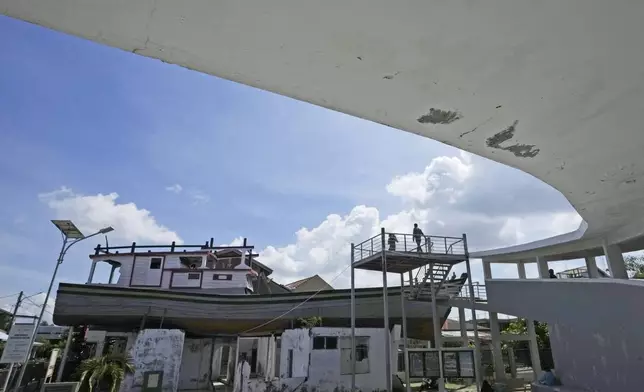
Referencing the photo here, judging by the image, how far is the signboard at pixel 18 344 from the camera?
8945 mm

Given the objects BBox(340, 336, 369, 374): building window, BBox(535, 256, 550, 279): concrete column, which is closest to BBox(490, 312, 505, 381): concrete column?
BBox(535, 256, 550, 279): concrete column

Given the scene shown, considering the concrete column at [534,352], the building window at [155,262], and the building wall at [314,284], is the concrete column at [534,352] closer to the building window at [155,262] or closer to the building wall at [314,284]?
the building wall at [314,284]

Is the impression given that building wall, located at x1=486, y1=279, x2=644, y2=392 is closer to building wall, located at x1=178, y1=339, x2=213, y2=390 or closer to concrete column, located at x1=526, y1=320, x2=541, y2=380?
concrete column, located at x1=526, y1=320, x2=541, y2=380

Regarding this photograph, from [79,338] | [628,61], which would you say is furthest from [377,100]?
[79,338]

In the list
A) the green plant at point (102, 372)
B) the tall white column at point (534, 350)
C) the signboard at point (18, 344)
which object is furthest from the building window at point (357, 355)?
the signboard at point (18, 344)

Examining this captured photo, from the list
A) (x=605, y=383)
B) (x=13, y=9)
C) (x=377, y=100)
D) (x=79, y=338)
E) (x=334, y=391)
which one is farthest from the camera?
(x=79, y=338)

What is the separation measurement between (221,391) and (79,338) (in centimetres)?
784

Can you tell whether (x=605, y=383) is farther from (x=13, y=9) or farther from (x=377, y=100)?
(x=13, y=9)

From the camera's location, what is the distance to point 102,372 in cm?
1134

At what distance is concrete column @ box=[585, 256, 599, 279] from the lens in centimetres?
1507

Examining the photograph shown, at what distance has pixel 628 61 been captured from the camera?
209 centimetres

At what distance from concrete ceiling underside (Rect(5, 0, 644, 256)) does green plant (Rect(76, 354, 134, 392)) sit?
41.1 ft

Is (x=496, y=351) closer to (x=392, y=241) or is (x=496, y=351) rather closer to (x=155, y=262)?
(x=392, y=241)

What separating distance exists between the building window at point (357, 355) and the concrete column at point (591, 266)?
9.32m
